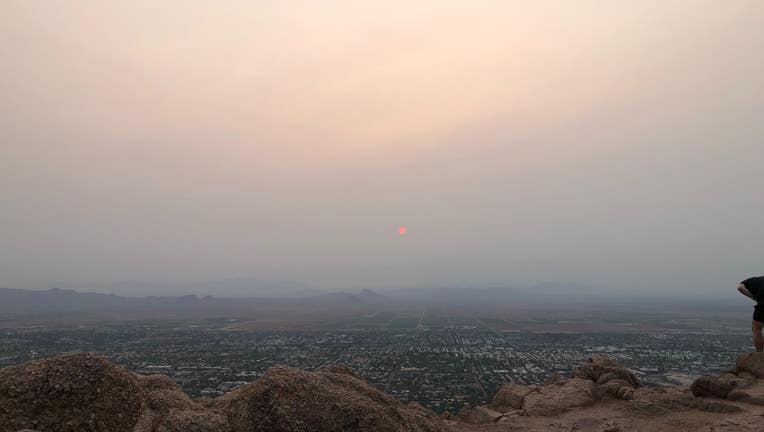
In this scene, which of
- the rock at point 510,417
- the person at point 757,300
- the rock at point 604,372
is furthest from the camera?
the rock at point 604,372

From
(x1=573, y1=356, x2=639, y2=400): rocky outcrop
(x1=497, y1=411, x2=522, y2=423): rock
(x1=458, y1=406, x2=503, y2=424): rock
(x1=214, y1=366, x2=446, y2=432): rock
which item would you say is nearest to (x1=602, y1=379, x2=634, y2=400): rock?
(x1=573, y1=356, x2=639, y2=400): rocky outcrop

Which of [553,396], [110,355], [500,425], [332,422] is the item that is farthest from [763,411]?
[110,355]

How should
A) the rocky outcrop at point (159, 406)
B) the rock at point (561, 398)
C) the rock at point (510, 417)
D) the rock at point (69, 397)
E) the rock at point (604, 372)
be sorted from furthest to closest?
the rock at point (604, 372)
the rock at point (561, 398)
the rock at point (510, 417)
the rocky outcrop at point (159, 406)
the rock at point (69, 397)

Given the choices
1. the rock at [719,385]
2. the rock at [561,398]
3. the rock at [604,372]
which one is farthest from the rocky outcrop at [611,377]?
the rock at [719,385]

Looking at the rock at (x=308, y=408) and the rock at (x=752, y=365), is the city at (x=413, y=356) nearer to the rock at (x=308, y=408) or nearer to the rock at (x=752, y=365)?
the rock at (x=752, y=365)

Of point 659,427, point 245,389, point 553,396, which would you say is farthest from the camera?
point 553,396

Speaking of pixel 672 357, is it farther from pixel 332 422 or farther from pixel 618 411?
pixel 332 422
